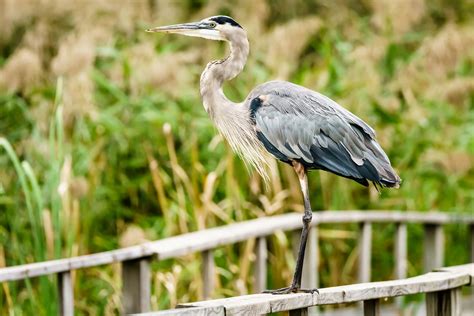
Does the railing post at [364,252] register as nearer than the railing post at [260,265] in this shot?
No

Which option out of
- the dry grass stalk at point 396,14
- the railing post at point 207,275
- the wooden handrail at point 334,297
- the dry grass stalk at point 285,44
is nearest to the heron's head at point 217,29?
the wooden handrail at point 334,297

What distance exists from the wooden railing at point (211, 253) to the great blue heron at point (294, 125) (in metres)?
0.73

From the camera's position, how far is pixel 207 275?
4871 millimetres

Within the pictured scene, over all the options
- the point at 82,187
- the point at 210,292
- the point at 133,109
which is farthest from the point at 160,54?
the point at 210,292

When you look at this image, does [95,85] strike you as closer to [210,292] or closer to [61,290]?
[210,292]

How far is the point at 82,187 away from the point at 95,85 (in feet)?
5.19

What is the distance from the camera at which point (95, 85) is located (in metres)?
6.68

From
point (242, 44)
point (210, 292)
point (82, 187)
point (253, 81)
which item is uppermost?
point (253, 81)

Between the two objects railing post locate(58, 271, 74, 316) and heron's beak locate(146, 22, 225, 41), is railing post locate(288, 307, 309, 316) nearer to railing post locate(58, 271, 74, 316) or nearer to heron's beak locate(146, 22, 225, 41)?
heron's beak locate(146, 22, 225, 41)

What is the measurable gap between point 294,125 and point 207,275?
1.36m

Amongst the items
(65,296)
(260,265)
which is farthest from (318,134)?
(260,265)

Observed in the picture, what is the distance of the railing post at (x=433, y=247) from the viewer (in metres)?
6.73

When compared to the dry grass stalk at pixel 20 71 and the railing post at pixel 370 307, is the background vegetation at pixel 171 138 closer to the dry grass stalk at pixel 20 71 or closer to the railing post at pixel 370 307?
the dry grass stalk at pixel 20 71

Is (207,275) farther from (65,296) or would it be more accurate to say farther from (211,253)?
(65,296)
